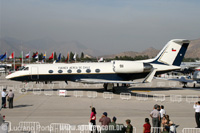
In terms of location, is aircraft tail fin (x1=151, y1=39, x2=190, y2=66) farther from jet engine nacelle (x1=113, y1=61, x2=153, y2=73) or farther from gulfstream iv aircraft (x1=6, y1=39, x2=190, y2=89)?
jet engine nacelle (x1=113, y1=61, x2=153, y2=73)

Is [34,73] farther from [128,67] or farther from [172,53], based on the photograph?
[172,53]

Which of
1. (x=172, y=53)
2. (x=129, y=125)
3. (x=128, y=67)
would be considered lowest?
(x=129, y=125)

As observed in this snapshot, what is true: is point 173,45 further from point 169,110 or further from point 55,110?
point 55,110

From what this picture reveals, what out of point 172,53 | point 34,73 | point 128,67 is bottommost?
point 34,73

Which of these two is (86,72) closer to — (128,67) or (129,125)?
(128,67)

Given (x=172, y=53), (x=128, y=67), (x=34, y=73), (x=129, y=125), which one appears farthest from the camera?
(x=172, y=53)

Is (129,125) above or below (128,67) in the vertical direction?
below

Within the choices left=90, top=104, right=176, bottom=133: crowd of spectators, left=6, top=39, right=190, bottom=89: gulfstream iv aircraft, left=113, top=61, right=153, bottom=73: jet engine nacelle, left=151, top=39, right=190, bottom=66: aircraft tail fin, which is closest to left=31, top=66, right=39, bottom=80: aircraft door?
left=6, top=39, right=190, bottom=89: gulfstream iv aircraft

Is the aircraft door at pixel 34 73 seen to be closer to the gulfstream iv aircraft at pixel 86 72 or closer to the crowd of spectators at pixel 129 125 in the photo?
the gulfstream iv aircraft at pixel 86 72

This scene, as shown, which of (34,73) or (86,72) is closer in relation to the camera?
(34,73)

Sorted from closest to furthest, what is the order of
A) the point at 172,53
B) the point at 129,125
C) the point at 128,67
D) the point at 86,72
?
the point at 129,125 → the point at 128,67 → the point at 86,72 → the point at 172,53

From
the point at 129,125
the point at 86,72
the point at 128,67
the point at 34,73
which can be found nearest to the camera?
the point at 129,125

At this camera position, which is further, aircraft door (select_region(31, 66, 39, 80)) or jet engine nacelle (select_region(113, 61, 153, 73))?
aircraft door (select_region(31, 66, 39, 80))

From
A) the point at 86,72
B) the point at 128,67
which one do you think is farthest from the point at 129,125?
the point at 86,72
